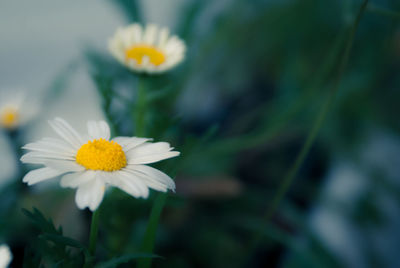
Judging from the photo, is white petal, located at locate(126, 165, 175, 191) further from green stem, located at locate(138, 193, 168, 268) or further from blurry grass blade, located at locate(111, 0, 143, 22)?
blurry grass blade, located at locate(111, 0, 143, 22)

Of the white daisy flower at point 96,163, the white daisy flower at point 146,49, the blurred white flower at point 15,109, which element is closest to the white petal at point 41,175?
the white daisy flower at point 96,163

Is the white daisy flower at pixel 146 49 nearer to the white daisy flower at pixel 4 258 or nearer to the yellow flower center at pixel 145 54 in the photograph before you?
the yellow flower center at pixel 145 54

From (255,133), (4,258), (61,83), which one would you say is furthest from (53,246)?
(255,133)

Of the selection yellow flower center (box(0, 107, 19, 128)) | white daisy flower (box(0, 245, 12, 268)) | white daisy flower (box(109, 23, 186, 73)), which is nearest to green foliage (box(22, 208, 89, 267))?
white daisy flower (box(0, 245, 12, 268))

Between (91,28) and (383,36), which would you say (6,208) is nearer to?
(91,28)

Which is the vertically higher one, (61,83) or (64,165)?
(61,83)

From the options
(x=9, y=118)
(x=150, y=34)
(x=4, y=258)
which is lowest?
(x=4, y=258)

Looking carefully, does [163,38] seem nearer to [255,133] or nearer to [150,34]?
[150,34]
